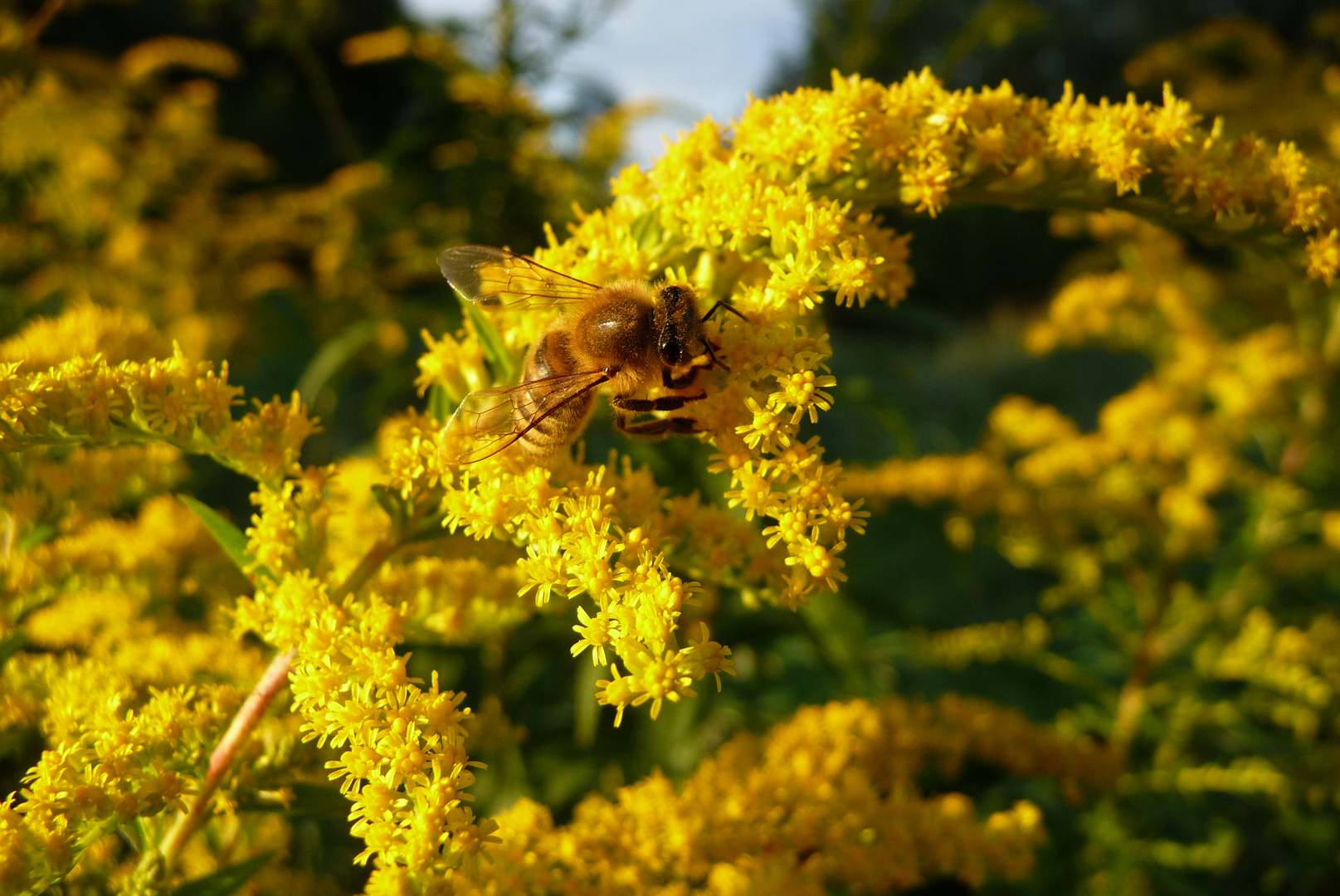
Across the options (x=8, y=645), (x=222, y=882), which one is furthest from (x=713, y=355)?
(x=8, y=645)

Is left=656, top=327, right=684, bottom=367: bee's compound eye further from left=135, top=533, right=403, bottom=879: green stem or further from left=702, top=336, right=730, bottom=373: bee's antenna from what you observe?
left=135, top=533, right=403, bottom=879: green stem

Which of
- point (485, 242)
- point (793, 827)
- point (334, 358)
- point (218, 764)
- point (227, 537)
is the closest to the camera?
point (218, 764)

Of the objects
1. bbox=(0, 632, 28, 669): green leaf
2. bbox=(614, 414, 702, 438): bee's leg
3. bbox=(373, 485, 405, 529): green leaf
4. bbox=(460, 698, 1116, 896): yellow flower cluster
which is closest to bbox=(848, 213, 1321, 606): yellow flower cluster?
bbox=(460, 698, 1116, 896): yellow flower cluster

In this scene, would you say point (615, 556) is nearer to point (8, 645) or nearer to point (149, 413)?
point (149, 413)

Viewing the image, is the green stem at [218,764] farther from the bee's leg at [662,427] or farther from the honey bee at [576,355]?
the bee's leg at [662,427]

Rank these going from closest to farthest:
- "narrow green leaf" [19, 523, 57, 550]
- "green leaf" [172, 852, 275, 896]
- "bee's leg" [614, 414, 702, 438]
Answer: "green leaf" [172, 852, 275, 896]
"bee's leg" [614, 414, 702, 438]
"narrow green leaf" [19, 523, 57, 550]

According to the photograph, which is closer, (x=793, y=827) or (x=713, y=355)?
(x=713, y=355)
